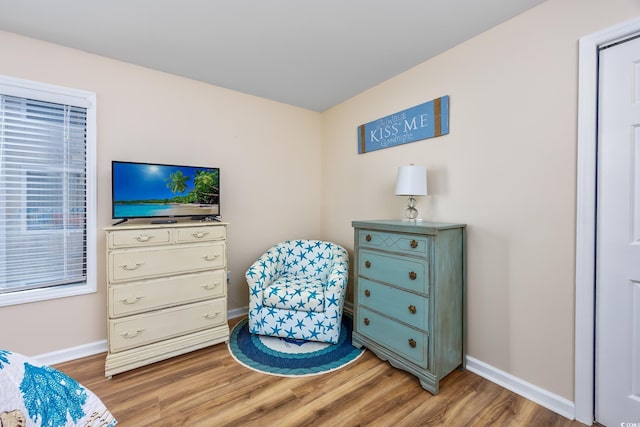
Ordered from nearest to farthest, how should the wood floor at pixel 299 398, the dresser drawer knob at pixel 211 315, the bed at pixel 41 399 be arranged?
the bed at pixel 41 399 < the wood floor at pixel 299 398 < the dresser drawer knob at pixel 211 315

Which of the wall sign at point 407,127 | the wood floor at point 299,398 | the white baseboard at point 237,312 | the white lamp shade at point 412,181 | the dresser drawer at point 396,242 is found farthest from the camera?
the white baseboard at point 237,312

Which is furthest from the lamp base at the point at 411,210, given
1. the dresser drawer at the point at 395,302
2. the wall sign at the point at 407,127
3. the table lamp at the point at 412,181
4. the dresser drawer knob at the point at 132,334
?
the dresser drawer knob at the point at 132,334

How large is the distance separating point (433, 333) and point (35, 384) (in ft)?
6.02

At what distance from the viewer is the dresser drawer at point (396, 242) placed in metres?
1.79

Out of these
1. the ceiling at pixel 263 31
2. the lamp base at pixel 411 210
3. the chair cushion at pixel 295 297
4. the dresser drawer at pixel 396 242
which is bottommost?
the chair cushion at pixel 295 297

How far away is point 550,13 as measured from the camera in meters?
1.61

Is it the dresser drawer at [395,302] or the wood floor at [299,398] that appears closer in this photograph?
the wood floor at [299,398]

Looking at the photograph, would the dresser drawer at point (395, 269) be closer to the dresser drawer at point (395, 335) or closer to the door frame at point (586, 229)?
the dresser drawer at point (395, 335)

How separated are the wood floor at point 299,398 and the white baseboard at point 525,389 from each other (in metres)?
0.04

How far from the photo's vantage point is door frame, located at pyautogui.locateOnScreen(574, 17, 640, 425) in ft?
4.84

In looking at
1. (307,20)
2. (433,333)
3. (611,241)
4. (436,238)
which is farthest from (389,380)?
(307,20)

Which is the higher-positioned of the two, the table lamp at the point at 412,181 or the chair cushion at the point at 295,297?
the table lamp at the point at 412,181

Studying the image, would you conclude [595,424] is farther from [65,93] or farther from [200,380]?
[65,93]

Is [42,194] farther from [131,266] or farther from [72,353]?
[72,353]
